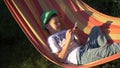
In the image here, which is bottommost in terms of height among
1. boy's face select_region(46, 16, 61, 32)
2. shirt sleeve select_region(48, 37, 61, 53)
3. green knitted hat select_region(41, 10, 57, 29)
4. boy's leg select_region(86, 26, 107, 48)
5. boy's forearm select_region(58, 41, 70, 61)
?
boy's leg select_region(86, 26, 107, 48)

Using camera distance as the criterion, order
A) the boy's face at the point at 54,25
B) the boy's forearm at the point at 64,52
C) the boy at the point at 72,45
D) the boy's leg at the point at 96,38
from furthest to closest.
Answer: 1. the boy's face at the point at 54,25
2. the boy's leg at the point at 96,38
3. the boy's forearm at the point at 64,52
4. the boy at the point at 72,45

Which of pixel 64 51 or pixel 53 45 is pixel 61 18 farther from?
pixel 64 51

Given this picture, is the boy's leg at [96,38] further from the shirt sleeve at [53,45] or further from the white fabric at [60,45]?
the shirt sleeve at [53,45]

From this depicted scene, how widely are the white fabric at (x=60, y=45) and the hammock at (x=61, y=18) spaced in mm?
75

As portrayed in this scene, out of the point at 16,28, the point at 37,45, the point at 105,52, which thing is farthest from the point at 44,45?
the point at 16,28

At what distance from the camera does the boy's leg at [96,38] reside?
189 inches

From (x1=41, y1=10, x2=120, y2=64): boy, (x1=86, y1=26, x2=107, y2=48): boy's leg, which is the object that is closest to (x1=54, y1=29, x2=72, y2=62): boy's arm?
(x1=41, y1=10, x2=120, y2=64): boy

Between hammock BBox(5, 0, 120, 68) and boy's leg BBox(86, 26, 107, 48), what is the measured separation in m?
0.12

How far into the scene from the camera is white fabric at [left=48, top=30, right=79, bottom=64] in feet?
15.0

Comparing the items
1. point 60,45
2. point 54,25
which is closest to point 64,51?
point 60,45

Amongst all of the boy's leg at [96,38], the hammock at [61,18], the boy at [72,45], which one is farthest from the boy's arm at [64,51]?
the boy's leg at [96,38]

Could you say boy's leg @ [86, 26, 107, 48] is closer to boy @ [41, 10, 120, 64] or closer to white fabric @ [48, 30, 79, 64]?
boy @ [41, 10, 120, 64]

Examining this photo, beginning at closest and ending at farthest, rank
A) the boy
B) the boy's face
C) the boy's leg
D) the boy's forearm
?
the boy, the boy's forearm, the boy's leg, the boy's face

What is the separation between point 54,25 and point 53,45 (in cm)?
36
